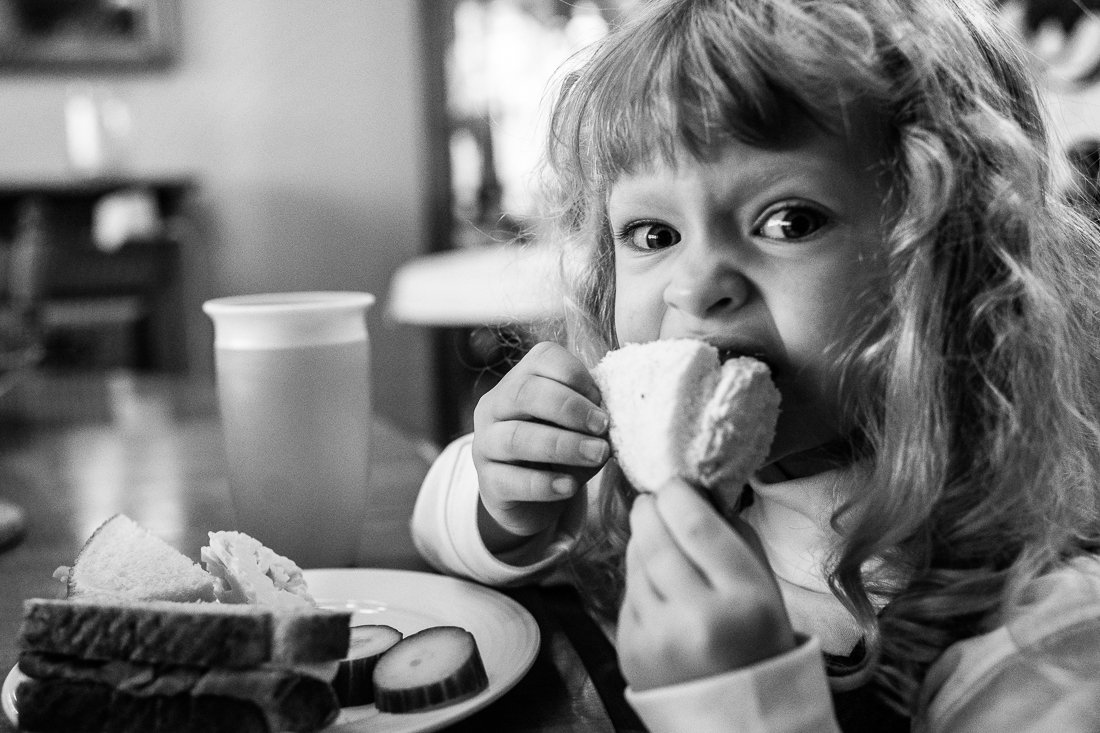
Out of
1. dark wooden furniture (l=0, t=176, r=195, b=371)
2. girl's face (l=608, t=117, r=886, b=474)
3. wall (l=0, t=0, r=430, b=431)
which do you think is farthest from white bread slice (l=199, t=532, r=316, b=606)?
wall (l=0, t=0, r=430, b=431)

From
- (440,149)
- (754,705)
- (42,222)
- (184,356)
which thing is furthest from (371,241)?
(754,705)

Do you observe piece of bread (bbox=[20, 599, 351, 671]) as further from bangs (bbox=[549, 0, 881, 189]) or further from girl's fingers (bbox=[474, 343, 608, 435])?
bangs (bbox=[549, 0, 881, 189])

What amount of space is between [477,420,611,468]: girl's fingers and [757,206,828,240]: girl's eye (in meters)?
0.17

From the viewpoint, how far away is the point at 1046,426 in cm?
68

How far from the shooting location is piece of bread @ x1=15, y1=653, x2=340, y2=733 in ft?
1.58

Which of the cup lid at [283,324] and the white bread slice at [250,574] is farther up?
the cup lid at [283,324]

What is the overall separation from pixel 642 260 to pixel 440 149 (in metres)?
3.56

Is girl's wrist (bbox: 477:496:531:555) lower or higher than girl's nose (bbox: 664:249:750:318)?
lower

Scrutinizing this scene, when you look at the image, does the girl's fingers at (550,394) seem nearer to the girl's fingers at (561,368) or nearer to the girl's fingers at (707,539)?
the girl's fingers at (561,368)

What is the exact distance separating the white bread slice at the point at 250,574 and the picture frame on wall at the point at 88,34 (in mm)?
3753

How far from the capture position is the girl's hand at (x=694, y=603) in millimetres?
493

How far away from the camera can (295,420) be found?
798 mm

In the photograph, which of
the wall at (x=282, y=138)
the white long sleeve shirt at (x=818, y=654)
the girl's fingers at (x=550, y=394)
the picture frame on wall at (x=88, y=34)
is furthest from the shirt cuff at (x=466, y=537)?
the picture frame on wall at (x=88, y=34)

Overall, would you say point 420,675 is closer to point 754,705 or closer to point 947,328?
point 754,705
